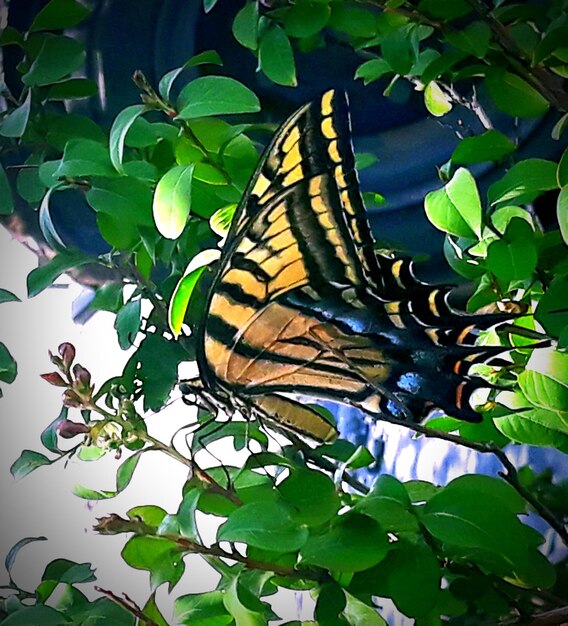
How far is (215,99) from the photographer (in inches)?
22.5

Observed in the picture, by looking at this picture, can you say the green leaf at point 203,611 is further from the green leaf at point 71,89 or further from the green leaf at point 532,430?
the green leaf at point 71,89

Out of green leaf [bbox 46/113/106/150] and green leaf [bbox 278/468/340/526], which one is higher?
green leaf [bbox 46/113/106/150]

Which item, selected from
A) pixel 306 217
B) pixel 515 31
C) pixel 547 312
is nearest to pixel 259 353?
pixel 306 217

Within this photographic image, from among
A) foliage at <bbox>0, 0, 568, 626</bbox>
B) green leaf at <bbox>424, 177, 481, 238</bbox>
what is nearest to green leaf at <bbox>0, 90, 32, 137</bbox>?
foliage at <bbox>0, 0, 568, 626</bbox>

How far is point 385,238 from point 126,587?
0.49 metres

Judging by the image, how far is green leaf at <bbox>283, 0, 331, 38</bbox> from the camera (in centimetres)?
62

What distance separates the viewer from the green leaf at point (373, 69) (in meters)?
0.66

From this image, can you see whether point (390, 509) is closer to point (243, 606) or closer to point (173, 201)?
point (243, 606)

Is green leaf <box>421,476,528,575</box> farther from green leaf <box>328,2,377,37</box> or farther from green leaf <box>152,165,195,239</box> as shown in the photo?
green leaf <box>328,2,377,37</box>

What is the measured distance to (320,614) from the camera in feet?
1.72

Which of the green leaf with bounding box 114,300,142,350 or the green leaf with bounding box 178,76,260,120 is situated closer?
the green leaf with bounding box 178,76,260,120

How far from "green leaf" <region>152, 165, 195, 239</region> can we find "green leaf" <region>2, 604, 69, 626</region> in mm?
328

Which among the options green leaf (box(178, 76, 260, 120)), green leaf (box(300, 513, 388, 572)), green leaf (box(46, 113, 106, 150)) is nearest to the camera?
green leaf (box(300, 513, 388, 572))

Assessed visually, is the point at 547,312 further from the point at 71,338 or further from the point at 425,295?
the point at 71,338
